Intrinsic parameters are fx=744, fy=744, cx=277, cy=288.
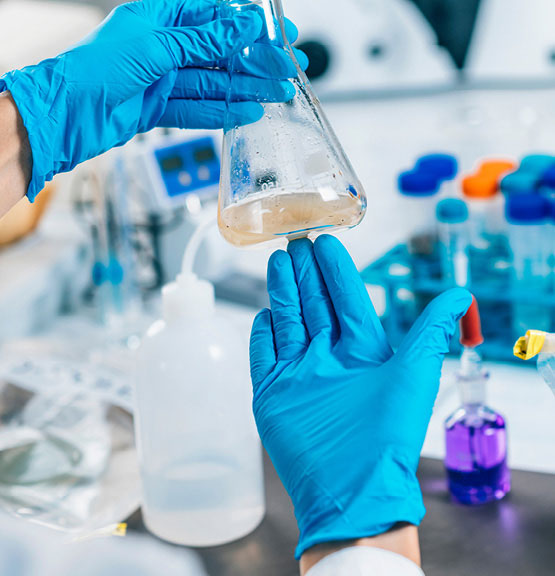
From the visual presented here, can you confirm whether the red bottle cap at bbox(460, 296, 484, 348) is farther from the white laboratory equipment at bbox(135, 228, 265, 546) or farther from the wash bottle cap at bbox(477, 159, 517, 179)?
the wash bottle cap at bbox(477, 159, 517, 179)

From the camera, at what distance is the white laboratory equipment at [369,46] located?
7.11 ft

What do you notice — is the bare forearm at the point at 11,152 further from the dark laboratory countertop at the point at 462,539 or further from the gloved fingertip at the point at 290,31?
the dark laboratory countertop at the point at 462,539

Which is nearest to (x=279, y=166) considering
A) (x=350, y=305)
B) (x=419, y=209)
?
(x=350, y=305)

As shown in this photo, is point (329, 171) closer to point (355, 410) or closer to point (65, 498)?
point (355, 410)

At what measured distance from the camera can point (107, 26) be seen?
31.8 inches

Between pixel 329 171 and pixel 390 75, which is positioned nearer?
pixel 329 171

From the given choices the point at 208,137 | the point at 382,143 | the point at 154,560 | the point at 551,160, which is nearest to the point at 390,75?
the point at 382,143

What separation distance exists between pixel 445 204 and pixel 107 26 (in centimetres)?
62

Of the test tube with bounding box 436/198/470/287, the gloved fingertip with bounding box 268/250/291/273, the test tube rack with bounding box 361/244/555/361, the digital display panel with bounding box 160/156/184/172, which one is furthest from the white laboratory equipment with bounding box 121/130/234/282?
the gloved fingertip with bounding box 268/250/291/273

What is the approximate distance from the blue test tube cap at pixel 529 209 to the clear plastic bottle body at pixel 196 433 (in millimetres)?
516

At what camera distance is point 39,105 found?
76cm

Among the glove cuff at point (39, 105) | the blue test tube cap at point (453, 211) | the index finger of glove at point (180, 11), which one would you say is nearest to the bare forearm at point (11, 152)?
the glove cuff at point (39, 105)

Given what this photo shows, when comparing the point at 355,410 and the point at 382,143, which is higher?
the point at 355,410

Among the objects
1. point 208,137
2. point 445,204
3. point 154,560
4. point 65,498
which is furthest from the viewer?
point 208,137
